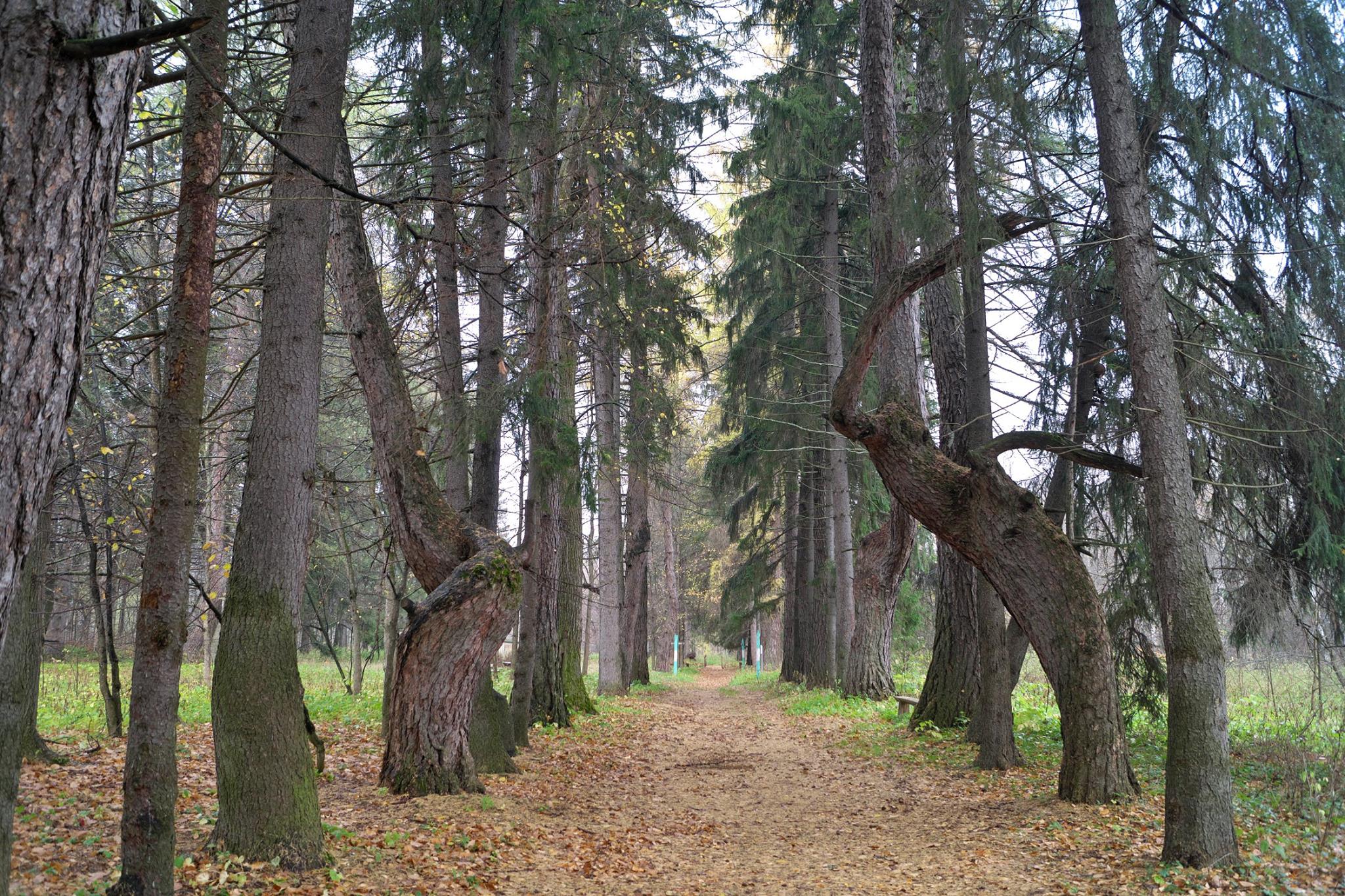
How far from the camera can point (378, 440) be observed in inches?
316

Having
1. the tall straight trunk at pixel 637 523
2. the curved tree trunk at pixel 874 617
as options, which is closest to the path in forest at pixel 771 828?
the tall straight trunk at pixel 637 523

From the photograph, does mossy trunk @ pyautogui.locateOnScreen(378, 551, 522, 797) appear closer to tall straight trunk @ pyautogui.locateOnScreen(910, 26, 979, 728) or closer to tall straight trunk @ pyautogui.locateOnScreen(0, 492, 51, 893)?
tall straight trunk @ pyautogui.locateOnScreen(0, 492, 51, 893)

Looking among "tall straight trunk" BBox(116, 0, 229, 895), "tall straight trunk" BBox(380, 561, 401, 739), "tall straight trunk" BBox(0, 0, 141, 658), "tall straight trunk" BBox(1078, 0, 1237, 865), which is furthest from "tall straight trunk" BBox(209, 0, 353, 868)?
"tall straight trunk" BBox(1078, 0, 1237, 865)

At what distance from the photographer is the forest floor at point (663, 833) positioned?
538 cm

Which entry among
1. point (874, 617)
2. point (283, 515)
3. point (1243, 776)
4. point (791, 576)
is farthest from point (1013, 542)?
point (791, 576)

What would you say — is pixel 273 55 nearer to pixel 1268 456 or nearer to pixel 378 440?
pixel 378 440

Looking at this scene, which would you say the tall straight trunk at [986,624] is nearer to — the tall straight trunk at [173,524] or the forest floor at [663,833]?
the forest floor at [663,833]

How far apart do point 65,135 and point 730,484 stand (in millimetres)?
18445

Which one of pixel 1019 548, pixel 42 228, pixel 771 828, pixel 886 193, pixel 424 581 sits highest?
pixel 886 193

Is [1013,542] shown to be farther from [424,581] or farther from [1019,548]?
[424,581]

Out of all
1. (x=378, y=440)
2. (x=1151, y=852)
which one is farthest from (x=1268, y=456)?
(x=378, y=440)

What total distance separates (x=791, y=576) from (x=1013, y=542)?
1629 centimetres

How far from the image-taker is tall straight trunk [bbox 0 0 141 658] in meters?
1.98

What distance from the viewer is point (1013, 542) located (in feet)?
25.6
